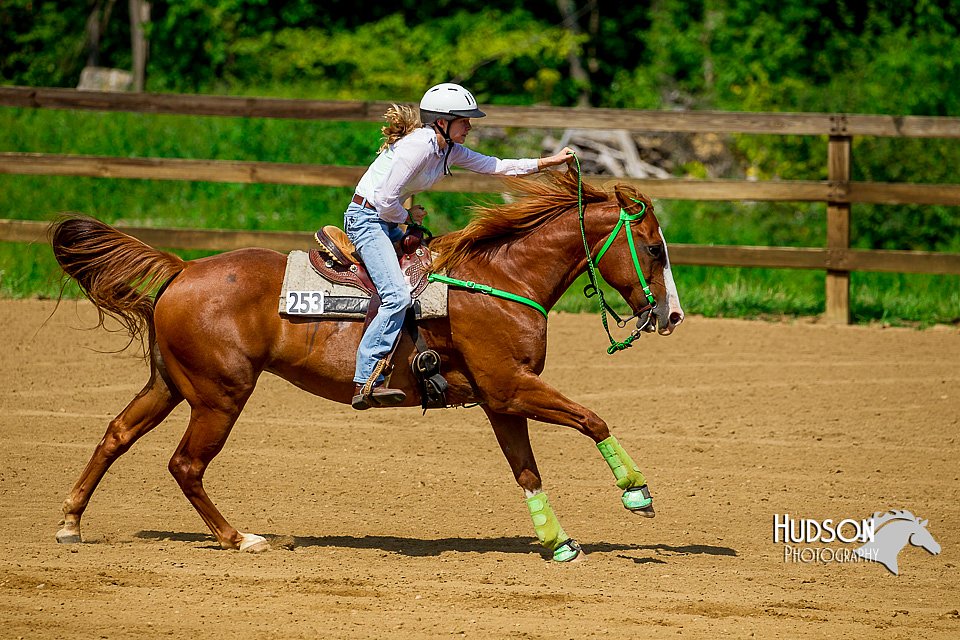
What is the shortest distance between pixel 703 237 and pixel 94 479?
10415 millimetres

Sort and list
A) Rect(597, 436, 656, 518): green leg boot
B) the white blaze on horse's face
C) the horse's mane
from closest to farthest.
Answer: Rect(597, 436, 656, 518): green leg boot → the white blaze on horse's face → the horse's mane

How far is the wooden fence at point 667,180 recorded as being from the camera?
1238 cm

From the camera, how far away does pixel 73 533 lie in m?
6.63

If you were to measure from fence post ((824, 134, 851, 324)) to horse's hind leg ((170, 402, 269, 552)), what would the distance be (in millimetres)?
7871

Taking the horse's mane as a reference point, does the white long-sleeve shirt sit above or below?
above

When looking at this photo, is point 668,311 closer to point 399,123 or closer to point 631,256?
point 631,256

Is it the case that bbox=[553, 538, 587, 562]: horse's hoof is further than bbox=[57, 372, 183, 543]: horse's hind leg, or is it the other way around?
bbox=[57, 372, 183, 543]: horse's hind leg

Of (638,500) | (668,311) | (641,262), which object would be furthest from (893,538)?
(641,262)

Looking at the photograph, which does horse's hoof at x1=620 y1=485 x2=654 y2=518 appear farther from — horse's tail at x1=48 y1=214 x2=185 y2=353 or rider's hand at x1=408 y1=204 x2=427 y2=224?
horse's tail at x1=48 y1=214 x2=185 y2=353

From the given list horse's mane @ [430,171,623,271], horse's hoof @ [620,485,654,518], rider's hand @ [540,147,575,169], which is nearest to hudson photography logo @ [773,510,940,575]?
horse's hoof @ [620,485,654,518]

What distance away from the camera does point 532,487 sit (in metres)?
6.57

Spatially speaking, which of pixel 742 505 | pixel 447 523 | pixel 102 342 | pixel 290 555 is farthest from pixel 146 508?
pixel 102 342

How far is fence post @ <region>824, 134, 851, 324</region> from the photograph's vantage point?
12523 millimetres

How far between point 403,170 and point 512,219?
76cm
